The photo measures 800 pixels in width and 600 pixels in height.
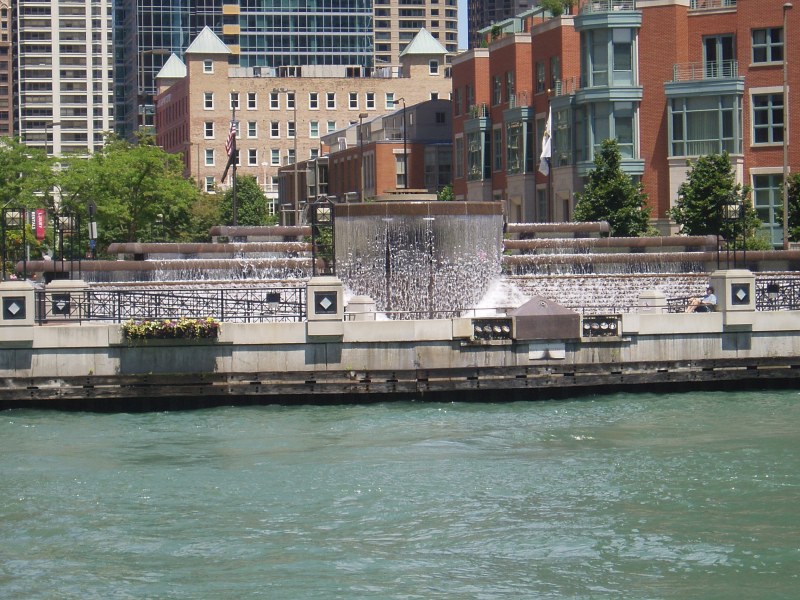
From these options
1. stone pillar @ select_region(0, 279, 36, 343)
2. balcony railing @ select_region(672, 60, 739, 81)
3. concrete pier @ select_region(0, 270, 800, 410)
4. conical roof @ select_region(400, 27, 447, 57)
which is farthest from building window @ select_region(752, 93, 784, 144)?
conical roof @ select_region(400, 27, 447, 57)

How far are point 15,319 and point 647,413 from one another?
48.1 ft

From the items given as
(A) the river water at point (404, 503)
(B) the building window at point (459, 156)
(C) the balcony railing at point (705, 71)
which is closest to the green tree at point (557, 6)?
(C) the balcony railing at point (705, 71)

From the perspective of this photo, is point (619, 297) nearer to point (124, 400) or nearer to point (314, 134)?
point (124, 400)

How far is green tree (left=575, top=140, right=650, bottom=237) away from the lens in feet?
211

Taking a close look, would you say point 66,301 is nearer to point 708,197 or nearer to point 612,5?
point 708,197

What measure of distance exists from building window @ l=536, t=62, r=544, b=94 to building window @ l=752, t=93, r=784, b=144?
14257 mm

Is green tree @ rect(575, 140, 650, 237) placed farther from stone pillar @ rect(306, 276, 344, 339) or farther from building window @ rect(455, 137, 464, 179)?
stone pillar @ rect(306, 276, 344, 339)

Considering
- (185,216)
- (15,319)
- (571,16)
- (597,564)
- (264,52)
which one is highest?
(264,52)

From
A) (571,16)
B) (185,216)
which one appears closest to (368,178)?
(185,216)

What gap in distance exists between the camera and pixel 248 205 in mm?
119562

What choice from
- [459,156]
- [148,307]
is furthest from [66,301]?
[459,156]

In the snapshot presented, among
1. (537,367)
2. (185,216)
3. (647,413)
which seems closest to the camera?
(647,413)

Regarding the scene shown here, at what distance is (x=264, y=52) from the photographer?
18450 cm

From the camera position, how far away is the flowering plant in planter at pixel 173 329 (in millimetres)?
34906
